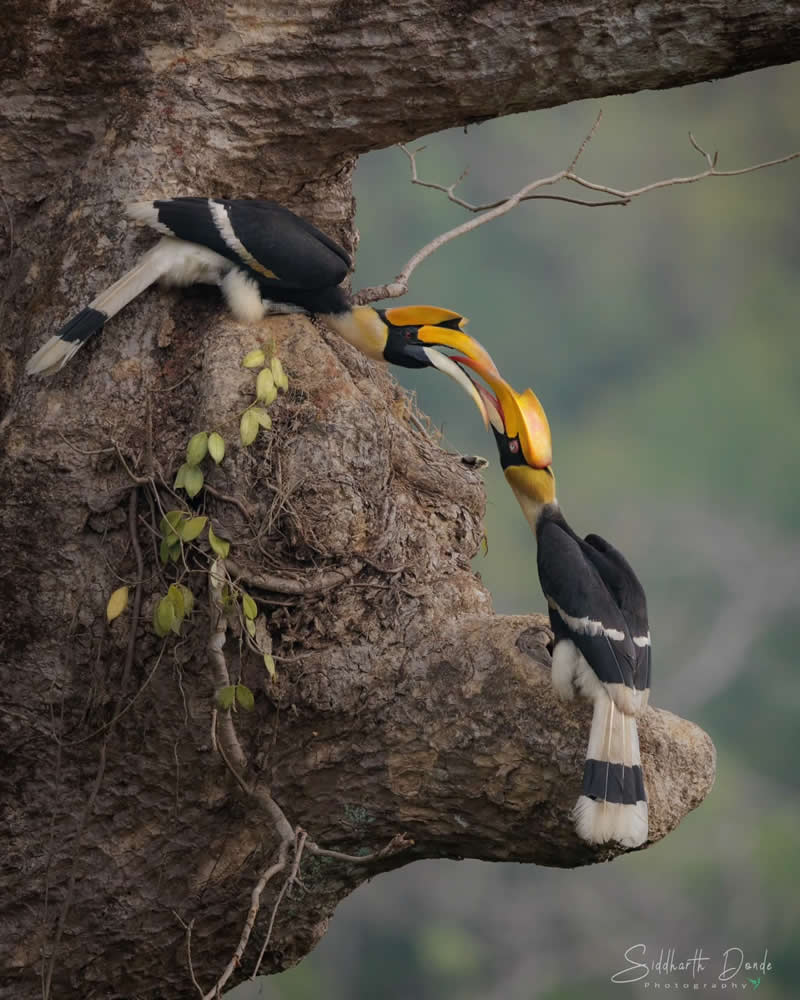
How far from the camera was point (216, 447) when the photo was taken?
3402 millimetres

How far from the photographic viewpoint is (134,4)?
3832mm

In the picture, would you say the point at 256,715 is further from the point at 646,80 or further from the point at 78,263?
the point at 646,80

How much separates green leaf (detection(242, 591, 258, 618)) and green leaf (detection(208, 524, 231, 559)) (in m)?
0.12

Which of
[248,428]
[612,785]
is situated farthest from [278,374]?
[612,785]

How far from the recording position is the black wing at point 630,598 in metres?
3.22

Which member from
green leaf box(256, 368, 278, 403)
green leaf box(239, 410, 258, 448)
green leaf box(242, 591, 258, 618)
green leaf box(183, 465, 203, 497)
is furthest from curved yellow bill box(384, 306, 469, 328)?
A: green leaf box(242, 591, 258, 618)

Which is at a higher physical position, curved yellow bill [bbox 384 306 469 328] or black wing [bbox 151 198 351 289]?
black wing [bbox 151 198 351 289]

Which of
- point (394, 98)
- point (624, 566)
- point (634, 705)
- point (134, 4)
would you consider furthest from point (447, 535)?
point (134, 4)

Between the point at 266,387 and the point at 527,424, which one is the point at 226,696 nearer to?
the point at 266,387

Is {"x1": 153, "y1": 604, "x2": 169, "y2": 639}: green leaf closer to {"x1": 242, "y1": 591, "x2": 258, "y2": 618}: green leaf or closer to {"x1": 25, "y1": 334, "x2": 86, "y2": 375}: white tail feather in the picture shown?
{"x1": 242, "y1": 591, "x2": 258, "y2": 618}: green leaf

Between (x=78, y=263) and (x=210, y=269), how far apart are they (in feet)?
1.33

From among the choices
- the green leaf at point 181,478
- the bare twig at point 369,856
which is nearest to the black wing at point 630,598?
the bare twig at point 369,856

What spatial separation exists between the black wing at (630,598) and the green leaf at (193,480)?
100 centimetres

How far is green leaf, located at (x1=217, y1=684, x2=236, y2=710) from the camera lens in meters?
3.34
